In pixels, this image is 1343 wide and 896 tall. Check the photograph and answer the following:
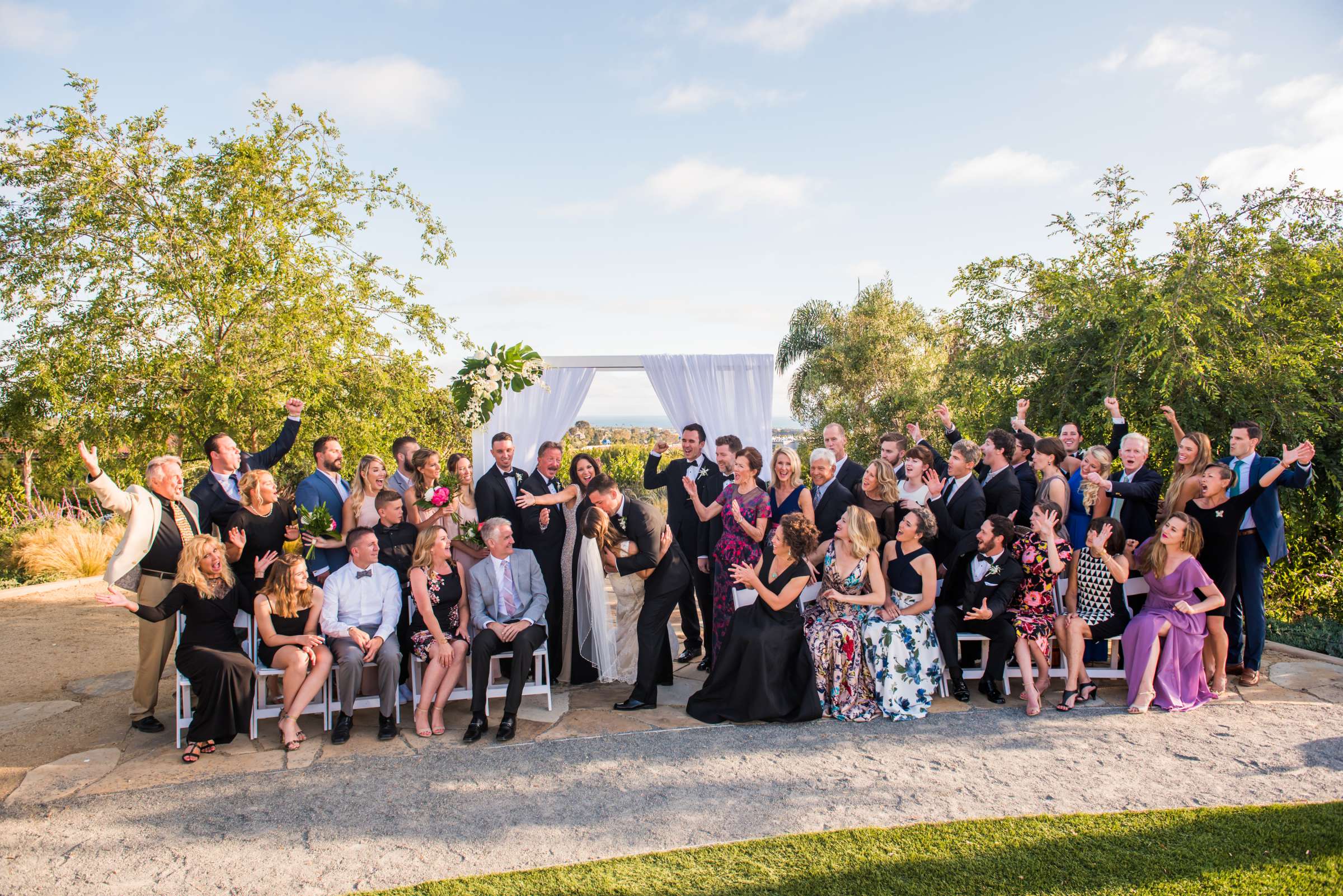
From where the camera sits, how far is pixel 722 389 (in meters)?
7.86

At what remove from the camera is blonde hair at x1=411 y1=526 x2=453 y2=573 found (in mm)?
5078

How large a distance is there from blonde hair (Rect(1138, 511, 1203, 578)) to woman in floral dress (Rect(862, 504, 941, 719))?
4.59ft

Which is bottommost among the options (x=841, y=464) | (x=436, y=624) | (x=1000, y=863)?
(x=1000, y=863)

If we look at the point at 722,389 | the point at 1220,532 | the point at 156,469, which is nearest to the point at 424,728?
the point at 156,469

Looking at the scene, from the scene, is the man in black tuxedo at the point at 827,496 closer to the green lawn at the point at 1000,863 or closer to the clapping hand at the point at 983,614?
the clapping hand at the point at 983,614

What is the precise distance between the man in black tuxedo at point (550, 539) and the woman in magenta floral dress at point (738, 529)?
112 cm

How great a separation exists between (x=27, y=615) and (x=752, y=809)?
8.15 meters

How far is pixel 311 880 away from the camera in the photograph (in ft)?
10.6

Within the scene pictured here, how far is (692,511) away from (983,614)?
2.32 meters

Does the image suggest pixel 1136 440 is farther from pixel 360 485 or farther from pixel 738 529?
pixel 360 485

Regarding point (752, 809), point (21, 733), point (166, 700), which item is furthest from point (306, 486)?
point (752, 809)

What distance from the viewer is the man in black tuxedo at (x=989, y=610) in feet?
17.3

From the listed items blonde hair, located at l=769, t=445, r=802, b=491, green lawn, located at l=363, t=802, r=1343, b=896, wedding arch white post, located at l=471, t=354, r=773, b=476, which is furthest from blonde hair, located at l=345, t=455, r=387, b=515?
green lawn, located at l=363, t=802, r=1343, b=896

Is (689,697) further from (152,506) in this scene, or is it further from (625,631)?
(152,506)
